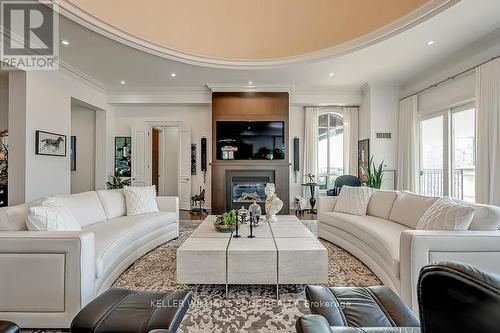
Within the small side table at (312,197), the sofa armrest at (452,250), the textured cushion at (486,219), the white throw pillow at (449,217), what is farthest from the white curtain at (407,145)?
the sofa armrest at (452,250)

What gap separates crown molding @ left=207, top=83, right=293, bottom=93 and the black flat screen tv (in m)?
0.80

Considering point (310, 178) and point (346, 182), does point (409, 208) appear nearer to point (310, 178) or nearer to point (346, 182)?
point (346, 182)

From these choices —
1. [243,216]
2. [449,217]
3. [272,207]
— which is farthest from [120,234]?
[449,217]

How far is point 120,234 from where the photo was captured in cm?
275

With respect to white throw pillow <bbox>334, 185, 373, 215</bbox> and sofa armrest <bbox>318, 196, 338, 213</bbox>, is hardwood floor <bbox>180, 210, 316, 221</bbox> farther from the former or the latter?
white throw pillow <bbox>334, 185, 373, 215</bbox>

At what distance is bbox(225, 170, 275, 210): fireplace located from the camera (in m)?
6.46

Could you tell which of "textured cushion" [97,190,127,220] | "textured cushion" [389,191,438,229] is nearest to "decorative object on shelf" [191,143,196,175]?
"textured cushion" [97,190,127,220]

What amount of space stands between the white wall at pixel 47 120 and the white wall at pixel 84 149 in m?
1.49

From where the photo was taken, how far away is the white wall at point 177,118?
7.02 metres

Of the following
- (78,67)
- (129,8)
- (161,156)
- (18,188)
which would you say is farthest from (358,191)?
(161,156)

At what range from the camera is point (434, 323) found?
62cm

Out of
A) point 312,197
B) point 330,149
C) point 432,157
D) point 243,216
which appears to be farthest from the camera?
point 330,149

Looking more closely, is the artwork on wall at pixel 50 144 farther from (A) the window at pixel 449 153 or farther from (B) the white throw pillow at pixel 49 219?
(A) the window at pixel 449 153

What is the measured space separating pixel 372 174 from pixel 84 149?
24.6 feet
